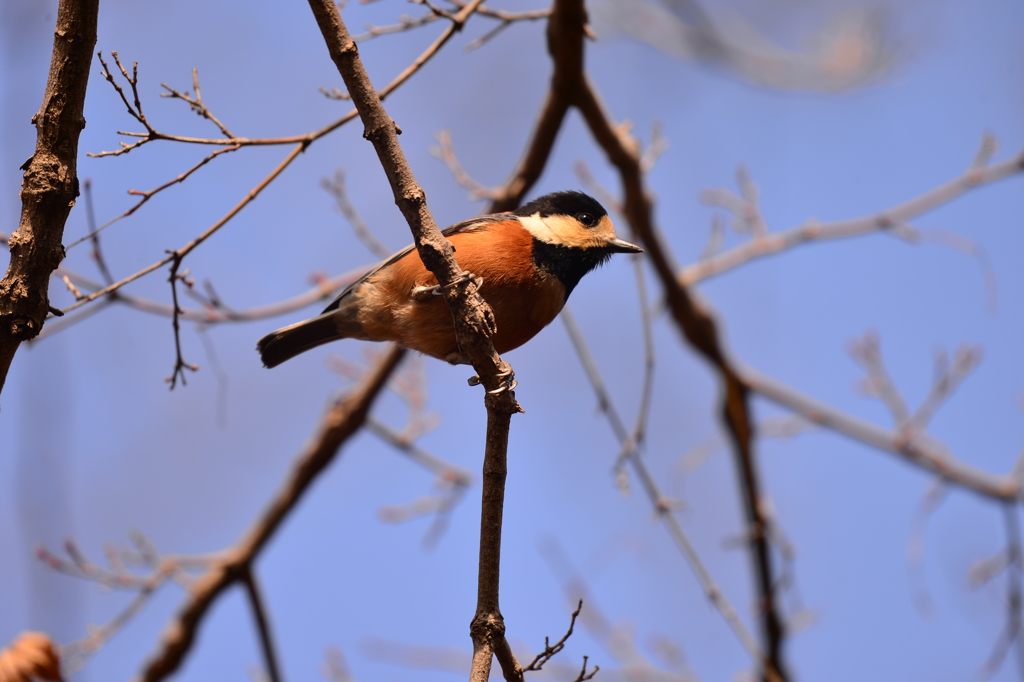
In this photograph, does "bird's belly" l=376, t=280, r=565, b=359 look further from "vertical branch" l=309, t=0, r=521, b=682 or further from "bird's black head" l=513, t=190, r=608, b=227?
"vertical branch" l=309, t=0, r=521, b=682

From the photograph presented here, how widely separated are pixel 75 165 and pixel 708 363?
4.79 m

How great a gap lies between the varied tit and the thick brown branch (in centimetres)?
106

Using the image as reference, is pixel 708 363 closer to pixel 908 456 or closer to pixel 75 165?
pixel 908 456

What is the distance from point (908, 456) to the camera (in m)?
5.71

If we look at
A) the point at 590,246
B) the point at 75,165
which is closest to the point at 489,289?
the point at 590,246

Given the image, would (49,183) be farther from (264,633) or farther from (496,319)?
(264,633)

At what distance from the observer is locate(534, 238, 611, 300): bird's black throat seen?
380 centimetres

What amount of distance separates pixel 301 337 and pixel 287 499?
162cm

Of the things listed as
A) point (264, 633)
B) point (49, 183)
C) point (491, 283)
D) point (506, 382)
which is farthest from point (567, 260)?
point (264, 633)

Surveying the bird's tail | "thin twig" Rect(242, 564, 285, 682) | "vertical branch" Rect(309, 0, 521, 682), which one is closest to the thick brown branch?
"thin twig" Rect(242, 564, 285, 682)

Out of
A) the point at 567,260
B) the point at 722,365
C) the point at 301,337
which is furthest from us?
the point at 722,365

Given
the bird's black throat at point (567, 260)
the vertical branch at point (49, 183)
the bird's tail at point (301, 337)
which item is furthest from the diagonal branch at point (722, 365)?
the vertical branch at point (49, 183)

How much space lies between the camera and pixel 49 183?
2.17 m

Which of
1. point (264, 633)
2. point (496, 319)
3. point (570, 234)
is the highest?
point (570, 234)
